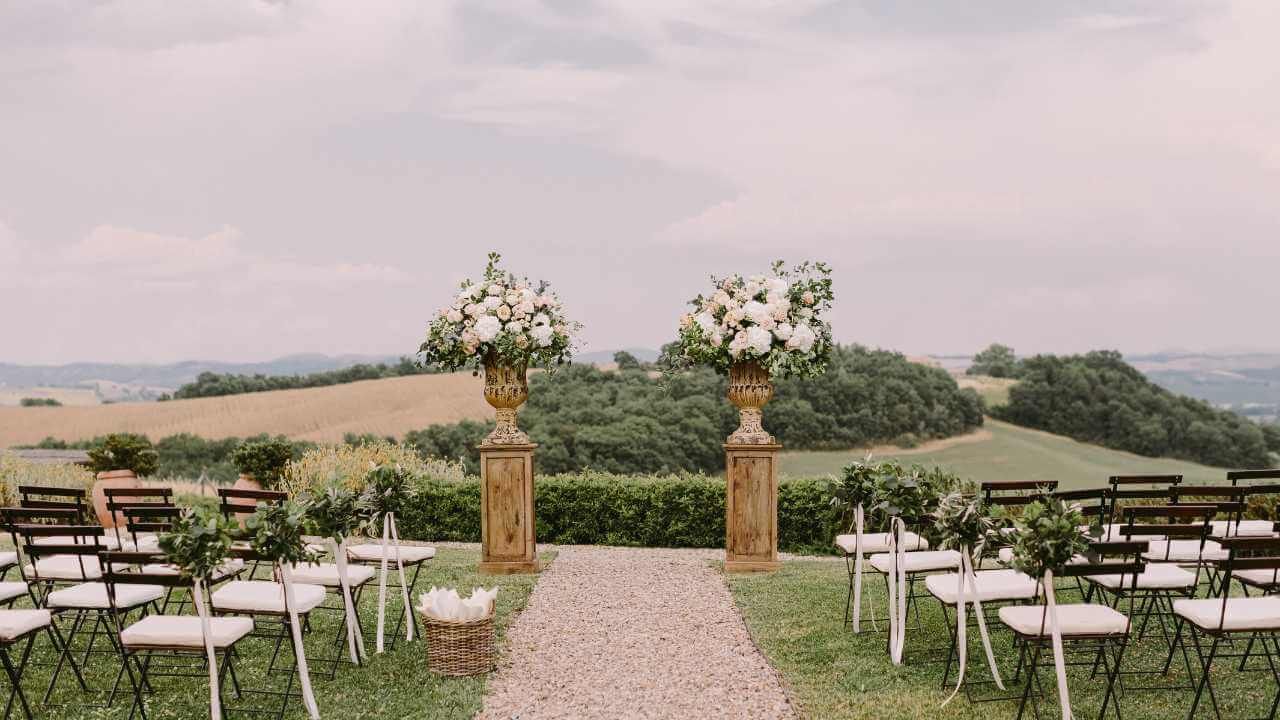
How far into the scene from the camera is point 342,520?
6.19m

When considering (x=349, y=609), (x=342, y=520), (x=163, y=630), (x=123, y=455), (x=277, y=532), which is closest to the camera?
(x=163, y=630)

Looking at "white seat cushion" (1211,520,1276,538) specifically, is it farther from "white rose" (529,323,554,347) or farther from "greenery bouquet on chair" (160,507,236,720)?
"greenery bouquet on chair" (160,507,236,720)

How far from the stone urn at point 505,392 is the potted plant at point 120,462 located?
5978 mm

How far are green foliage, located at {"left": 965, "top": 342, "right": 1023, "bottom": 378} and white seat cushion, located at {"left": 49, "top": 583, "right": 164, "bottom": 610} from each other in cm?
3225

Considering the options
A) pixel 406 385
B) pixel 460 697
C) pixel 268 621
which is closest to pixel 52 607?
pixel 268 621

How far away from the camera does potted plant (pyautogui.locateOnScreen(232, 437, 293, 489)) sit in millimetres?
13391

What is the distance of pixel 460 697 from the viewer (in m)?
5.91

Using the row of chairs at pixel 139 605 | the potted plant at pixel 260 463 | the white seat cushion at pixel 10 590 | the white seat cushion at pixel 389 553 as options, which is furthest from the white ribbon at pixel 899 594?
the potted plant at pixel 260 463

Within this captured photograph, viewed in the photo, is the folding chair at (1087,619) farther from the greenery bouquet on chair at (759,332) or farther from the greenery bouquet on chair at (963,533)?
the greenery bouquet on chair at (759,332)

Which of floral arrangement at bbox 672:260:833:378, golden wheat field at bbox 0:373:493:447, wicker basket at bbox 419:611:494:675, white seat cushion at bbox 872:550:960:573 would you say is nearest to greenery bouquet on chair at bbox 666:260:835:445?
floral arrangement at bbox 672:260:833:378

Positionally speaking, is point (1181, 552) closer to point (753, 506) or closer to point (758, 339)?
point (753, 506)

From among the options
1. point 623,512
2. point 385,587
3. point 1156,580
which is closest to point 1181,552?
point 1156,580

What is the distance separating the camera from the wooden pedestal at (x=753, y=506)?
10031 mm

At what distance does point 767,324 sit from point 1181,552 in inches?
164
